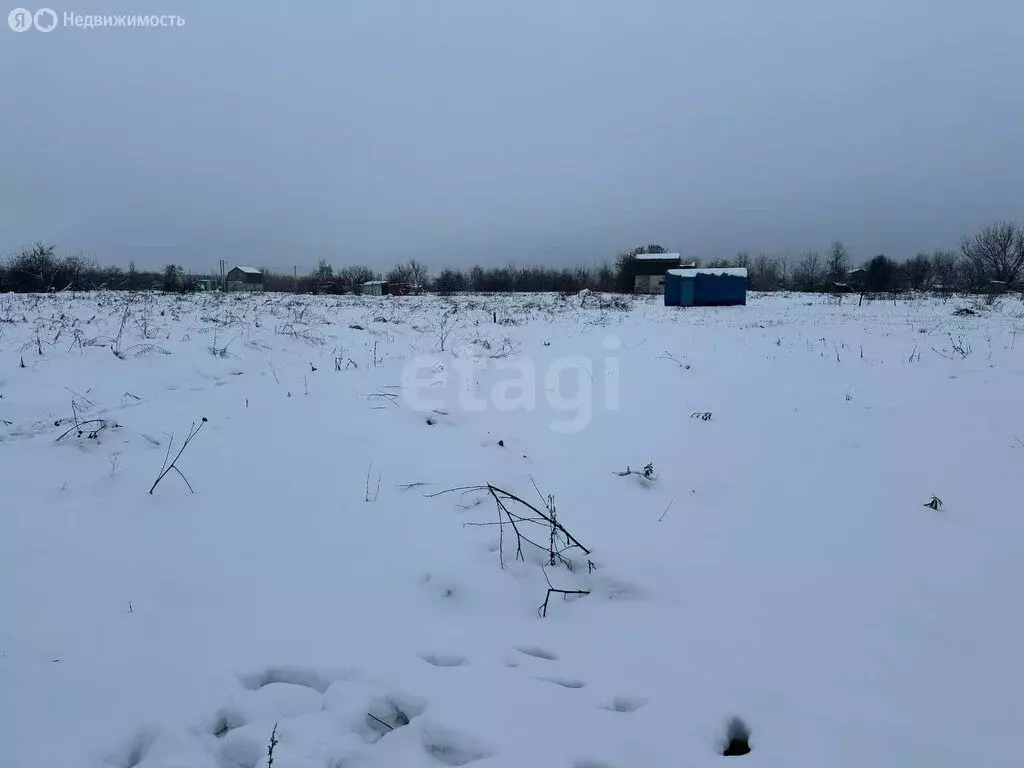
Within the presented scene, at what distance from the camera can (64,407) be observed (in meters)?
4.48

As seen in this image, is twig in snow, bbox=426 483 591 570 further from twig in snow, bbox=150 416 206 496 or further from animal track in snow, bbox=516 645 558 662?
twig in snow, bbox=150 416 206 496

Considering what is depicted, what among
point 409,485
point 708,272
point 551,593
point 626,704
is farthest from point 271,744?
point 708,272

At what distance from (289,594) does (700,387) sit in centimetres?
558

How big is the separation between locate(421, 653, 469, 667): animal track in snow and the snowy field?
0.05 feet

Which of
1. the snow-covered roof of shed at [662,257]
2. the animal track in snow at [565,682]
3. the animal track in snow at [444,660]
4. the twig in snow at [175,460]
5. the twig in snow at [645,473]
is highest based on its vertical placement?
the snow-covered roof of shed at [662,257]

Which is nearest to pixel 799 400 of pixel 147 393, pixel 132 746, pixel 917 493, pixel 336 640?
pixel 917 493

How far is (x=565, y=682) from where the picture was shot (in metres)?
2.16

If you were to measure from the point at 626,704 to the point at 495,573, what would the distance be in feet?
3.37

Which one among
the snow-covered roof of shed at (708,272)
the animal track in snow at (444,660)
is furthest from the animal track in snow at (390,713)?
the snow-covered roof of shed at (708,272)

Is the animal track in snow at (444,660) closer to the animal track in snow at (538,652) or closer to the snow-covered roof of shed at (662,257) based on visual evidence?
the animal track in snow at (538,652)

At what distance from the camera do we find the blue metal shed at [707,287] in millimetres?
23422

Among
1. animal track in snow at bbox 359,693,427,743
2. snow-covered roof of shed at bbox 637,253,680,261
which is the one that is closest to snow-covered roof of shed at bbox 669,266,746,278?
snow-covered roof of shed at bbox 637,253,680,261

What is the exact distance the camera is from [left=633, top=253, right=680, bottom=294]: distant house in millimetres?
42312

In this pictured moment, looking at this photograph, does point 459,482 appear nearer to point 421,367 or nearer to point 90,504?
point 90,504
